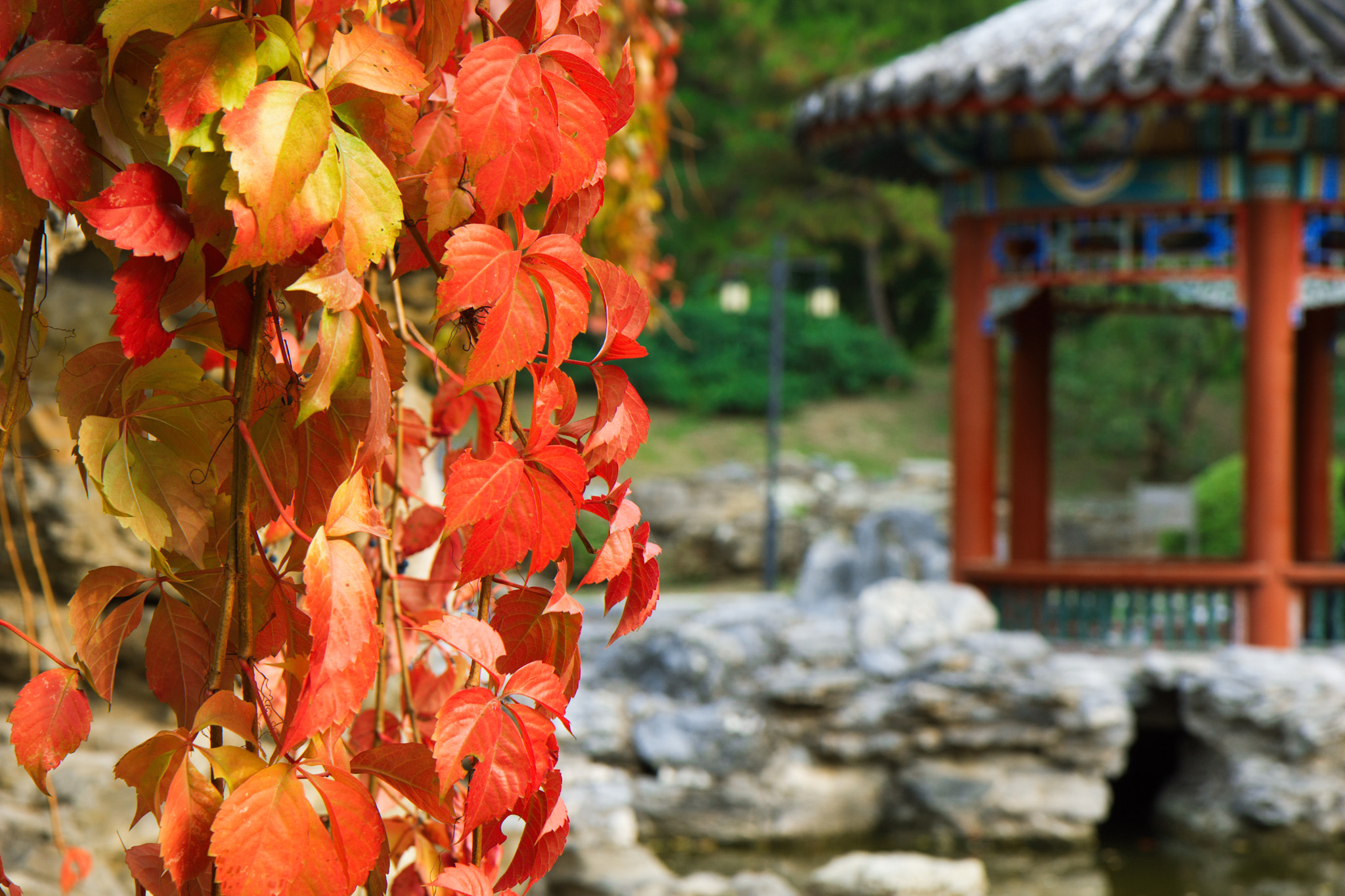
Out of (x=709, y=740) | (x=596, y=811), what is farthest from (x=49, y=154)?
(x=709, y=740)

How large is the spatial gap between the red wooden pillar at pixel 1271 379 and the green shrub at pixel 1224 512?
4.98 metres

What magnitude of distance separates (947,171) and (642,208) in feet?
10.6

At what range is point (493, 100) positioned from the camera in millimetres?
726

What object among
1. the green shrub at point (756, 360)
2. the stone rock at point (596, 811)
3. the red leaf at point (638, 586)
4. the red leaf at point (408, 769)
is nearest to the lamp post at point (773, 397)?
the green shrub at point (756, 360)

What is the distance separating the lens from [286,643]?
0.83 meters

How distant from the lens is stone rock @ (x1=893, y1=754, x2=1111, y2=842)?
559 centimetres

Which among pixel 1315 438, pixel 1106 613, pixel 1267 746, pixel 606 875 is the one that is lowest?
pixel 1267 746

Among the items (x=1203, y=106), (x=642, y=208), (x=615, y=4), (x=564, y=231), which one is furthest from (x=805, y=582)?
(x=564, y=231)

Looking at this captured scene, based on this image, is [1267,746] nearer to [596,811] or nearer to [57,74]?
[596,811]

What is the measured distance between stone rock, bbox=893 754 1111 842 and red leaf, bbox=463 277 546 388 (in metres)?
5.29

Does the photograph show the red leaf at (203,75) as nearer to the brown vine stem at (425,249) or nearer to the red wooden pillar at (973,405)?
the brown vine stem at (425,249)

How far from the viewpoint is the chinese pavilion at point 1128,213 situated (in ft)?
20.1

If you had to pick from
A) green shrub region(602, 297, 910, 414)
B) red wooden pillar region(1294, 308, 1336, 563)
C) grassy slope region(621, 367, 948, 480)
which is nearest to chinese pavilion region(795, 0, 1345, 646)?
red wooden pillar region(1294, 308, 1336, 563)

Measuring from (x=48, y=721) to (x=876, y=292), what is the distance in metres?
24.7
